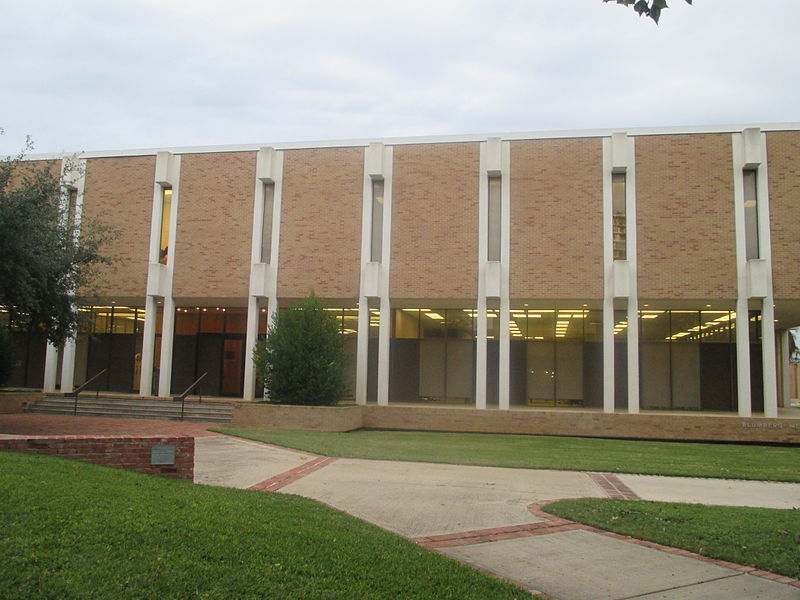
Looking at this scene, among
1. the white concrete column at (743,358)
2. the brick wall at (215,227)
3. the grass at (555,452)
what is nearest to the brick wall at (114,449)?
the grass at (555,452)

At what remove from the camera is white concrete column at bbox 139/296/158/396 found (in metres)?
23.6

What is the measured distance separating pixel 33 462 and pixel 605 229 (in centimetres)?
1774

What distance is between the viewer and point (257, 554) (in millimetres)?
5625

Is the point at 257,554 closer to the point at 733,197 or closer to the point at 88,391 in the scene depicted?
the point at 733,197

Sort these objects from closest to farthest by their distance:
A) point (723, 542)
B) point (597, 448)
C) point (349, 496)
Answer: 1. point (723, 542)
2. point (349, 496)
3. point (597, 448)

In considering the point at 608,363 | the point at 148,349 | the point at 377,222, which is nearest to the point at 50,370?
the point at 148,349

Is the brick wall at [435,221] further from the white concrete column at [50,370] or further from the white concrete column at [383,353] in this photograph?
the white concrete column at [50,370]

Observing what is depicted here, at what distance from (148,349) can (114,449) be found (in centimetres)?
1546

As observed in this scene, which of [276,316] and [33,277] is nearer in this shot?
[33,277]

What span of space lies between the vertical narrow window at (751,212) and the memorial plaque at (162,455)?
59.8ft

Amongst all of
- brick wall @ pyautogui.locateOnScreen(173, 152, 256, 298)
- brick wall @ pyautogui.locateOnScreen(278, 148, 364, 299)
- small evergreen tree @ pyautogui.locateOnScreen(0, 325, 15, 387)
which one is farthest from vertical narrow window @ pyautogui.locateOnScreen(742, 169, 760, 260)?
small evergreen tree @ pyautogui.locateOnScreen(0, 325, 15, 387)

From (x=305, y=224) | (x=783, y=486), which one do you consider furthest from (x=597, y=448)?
(x=305, y=224)

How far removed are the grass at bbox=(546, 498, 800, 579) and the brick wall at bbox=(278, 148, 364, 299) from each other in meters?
14.5

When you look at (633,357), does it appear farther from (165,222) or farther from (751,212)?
(165,222)
